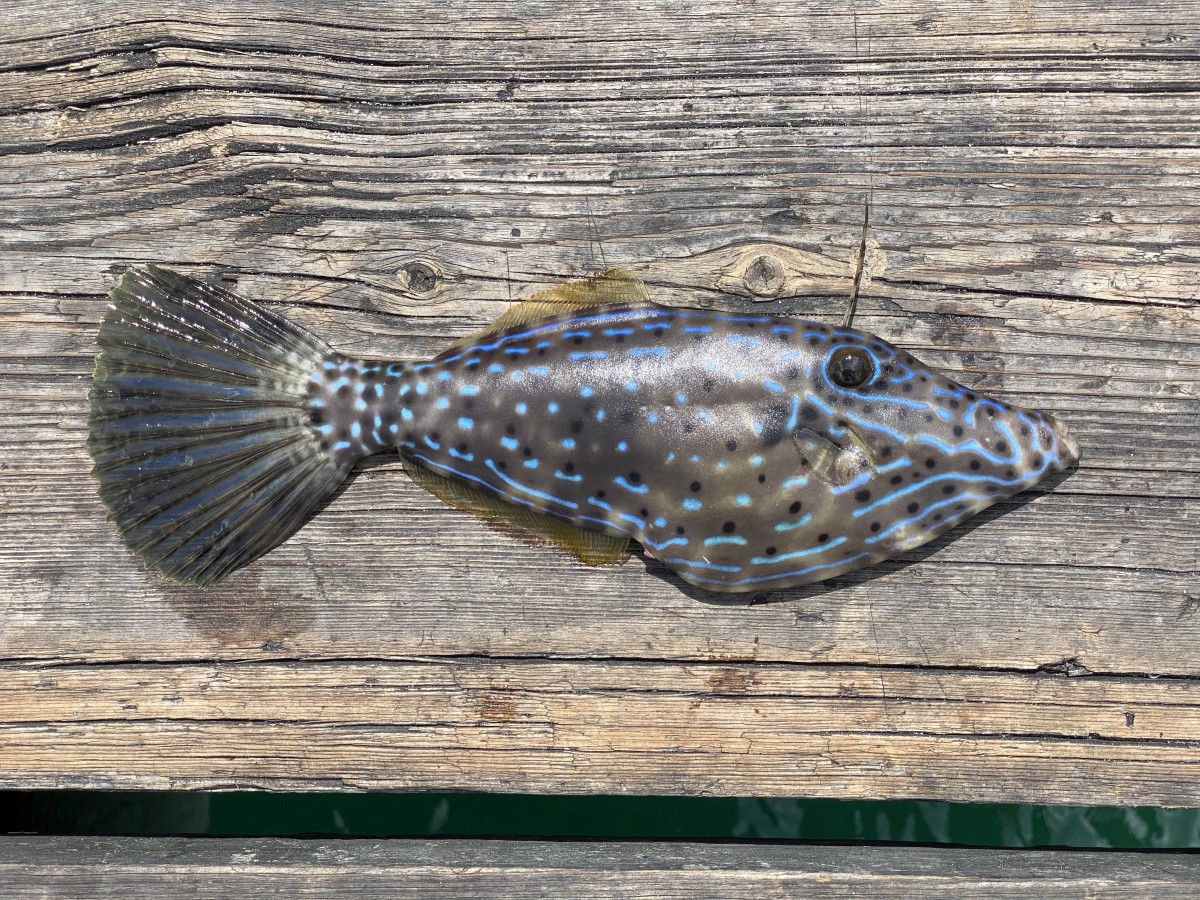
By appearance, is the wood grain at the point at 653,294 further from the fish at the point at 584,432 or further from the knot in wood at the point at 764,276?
the fish at the point at 584,432

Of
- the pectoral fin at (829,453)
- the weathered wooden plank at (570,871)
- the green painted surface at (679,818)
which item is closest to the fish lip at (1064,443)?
the pectoral fin at (829,453)

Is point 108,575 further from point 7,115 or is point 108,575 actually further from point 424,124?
point 424,124

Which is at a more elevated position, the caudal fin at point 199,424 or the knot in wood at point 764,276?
the knot in wood at point 764,276

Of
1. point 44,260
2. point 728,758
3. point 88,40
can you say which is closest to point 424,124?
point 88,40

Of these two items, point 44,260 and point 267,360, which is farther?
point 44,260

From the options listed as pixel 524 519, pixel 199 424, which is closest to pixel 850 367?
pixel 524 519

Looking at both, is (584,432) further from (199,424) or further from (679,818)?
(679,818)

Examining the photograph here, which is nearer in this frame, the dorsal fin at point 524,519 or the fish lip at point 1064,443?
the fish lip at point 1064,443
